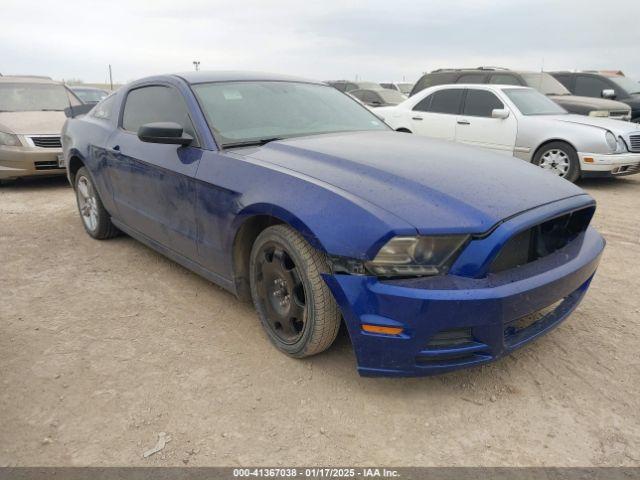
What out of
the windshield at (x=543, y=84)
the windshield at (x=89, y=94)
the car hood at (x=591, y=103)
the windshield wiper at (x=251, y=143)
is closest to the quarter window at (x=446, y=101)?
the windshield at (x=543, y=84)

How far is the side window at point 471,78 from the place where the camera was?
32.8 ft

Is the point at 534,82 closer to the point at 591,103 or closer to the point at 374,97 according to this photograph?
the point at 591,103

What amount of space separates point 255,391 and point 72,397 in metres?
0.87

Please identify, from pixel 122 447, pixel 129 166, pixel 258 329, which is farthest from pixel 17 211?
pixel 122 447

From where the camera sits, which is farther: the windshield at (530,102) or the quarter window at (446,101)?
the quarter window at (446,101)

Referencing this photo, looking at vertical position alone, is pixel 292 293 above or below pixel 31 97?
below

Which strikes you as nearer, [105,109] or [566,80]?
[105,109]

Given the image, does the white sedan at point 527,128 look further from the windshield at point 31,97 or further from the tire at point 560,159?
the windshield at point 31,97

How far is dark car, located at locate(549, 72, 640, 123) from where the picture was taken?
1141 centimetres

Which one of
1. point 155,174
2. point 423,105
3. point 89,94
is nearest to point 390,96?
point 423,105

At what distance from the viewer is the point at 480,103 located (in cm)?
805

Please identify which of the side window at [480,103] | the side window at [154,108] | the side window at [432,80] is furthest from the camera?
the side window at [432,80]

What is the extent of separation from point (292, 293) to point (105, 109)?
2.99m

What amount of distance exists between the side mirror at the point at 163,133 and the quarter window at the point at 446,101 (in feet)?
20.5
